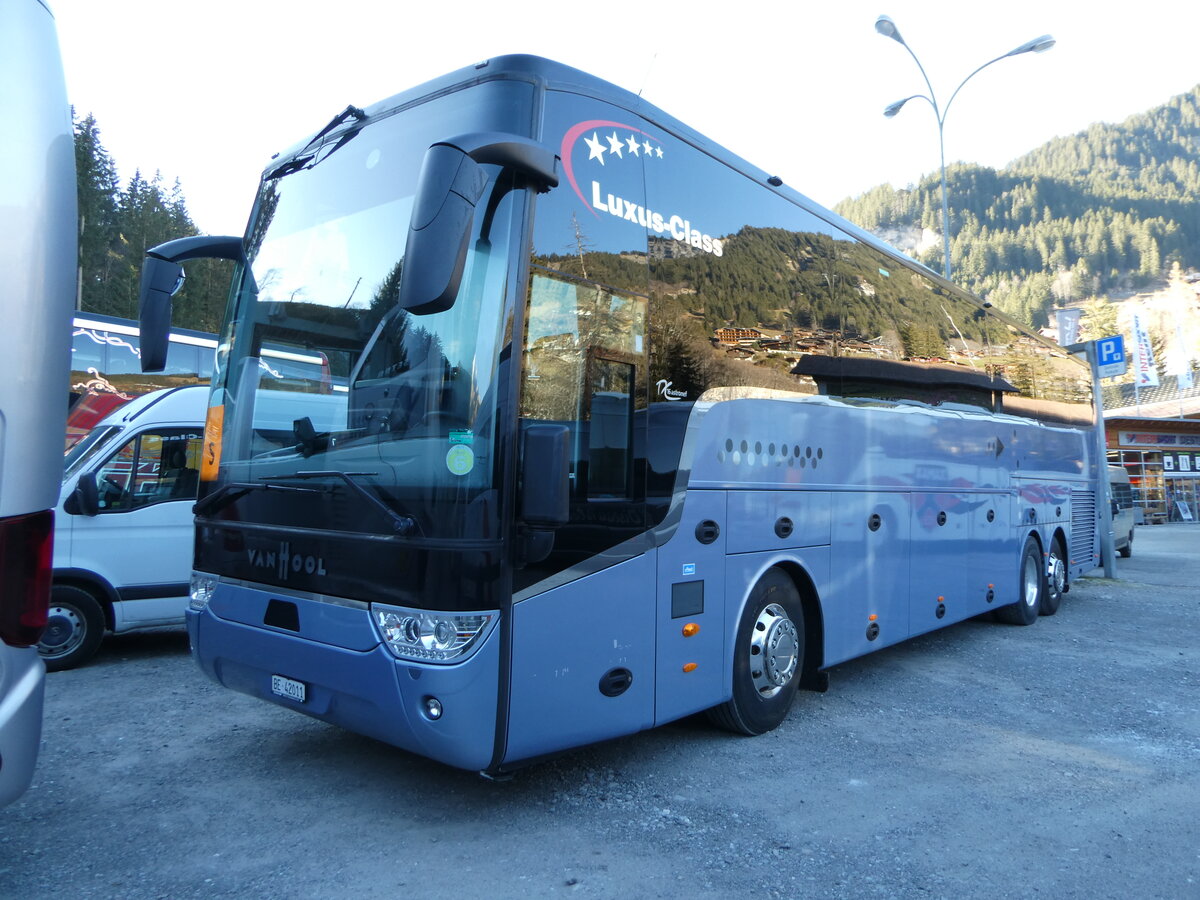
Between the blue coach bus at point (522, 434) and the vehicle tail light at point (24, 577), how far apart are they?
1.28 metres

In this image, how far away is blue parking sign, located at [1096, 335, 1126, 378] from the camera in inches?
561

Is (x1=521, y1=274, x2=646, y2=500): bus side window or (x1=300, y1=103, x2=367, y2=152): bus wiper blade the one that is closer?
(x1=521, y1=274, x2=646, y2=500): bus side window

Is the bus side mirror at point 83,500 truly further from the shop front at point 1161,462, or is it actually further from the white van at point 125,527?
the shop front at point 1161,462

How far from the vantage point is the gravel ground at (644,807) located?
141 inches

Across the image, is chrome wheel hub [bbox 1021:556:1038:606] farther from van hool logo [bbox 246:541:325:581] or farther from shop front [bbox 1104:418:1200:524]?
shop front [bbox 1104:418:1200:524]

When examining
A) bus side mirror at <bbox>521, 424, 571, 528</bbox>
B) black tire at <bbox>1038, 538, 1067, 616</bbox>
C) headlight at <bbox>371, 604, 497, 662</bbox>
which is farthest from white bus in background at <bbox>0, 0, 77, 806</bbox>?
black tire at <bbox>1038, 538, 1067, 616</bbox>

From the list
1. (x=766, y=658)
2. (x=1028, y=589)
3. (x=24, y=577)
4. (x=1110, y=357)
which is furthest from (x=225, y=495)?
(x=1110, y=357)

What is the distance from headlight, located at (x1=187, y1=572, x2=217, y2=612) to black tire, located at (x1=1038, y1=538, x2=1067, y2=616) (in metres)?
9.67

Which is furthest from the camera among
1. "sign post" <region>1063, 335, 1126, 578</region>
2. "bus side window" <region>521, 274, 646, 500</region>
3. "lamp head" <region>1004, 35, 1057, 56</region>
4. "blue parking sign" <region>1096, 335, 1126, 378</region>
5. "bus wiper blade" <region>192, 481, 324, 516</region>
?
"lamp head" <region>1004, 35, 1057, 56</region>

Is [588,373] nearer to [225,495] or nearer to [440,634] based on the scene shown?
[440,634]

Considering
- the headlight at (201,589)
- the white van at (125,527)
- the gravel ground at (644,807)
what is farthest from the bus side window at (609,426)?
the white van at (125,527)

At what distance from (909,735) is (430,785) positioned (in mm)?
3141

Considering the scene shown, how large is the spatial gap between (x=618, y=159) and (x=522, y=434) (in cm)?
173

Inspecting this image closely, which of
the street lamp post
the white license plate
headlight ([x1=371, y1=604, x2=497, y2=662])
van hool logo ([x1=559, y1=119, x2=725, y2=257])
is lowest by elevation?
the white license plate
